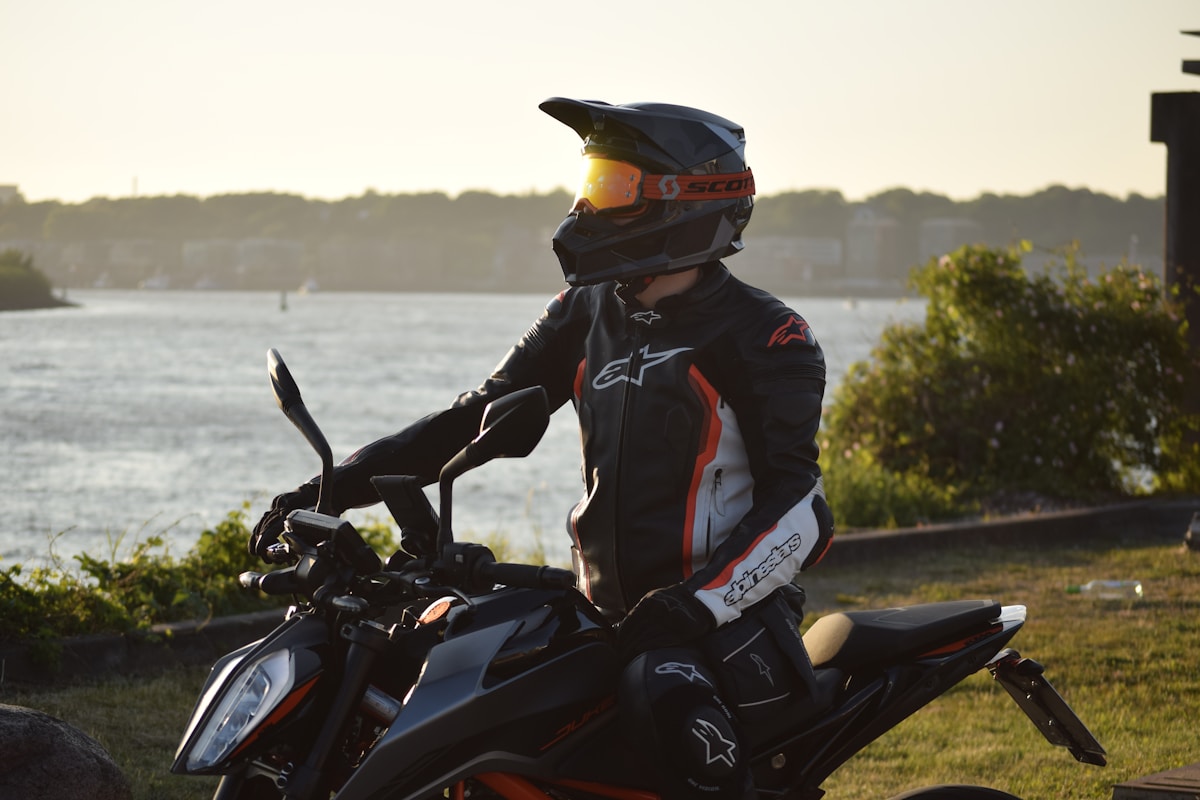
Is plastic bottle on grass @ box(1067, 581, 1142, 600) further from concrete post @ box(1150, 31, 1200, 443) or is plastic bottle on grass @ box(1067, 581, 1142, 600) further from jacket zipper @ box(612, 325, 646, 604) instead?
→ jacket zipper @ box(612, 325, 646, 604)

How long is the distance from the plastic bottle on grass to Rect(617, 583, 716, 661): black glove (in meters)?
7.06

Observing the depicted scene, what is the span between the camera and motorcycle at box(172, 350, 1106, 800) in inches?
106

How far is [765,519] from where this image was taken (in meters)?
3.32

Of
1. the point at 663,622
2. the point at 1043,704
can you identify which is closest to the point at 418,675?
the point at 663,622

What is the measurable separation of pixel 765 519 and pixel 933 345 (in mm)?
11899

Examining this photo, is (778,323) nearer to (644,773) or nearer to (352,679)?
(644,773)

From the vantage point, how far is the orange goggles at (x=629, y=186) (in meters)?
3.60

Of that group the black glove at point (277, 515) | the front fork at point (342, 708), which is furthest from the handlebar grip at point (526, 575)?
the black glove at point (277, 515)

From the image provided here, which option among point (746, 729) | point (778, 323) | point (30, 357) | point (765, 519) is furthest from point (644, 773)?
point (30, 357)

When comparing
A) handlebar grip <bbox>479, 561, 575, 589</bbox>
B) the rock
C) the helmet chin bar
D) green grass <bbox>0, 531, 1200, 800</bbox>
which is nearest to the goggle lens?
the helmet chin bar

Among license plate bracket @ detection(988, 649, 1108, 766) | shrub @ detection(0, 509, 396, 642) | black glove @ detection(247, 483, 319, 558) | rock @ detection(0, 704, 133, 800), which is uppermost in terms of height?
black glove @ detection(247, 483, 319, 558)

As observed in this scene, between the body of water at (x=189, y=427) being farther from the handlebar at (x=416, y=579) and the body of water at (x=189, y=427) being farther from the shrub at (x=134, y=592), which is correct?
the handlebar at (x=416, y=579)

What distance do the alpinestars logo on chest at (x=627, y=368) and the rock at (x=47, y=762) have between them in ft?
6.60

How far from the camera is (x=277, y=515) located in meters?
3.20
